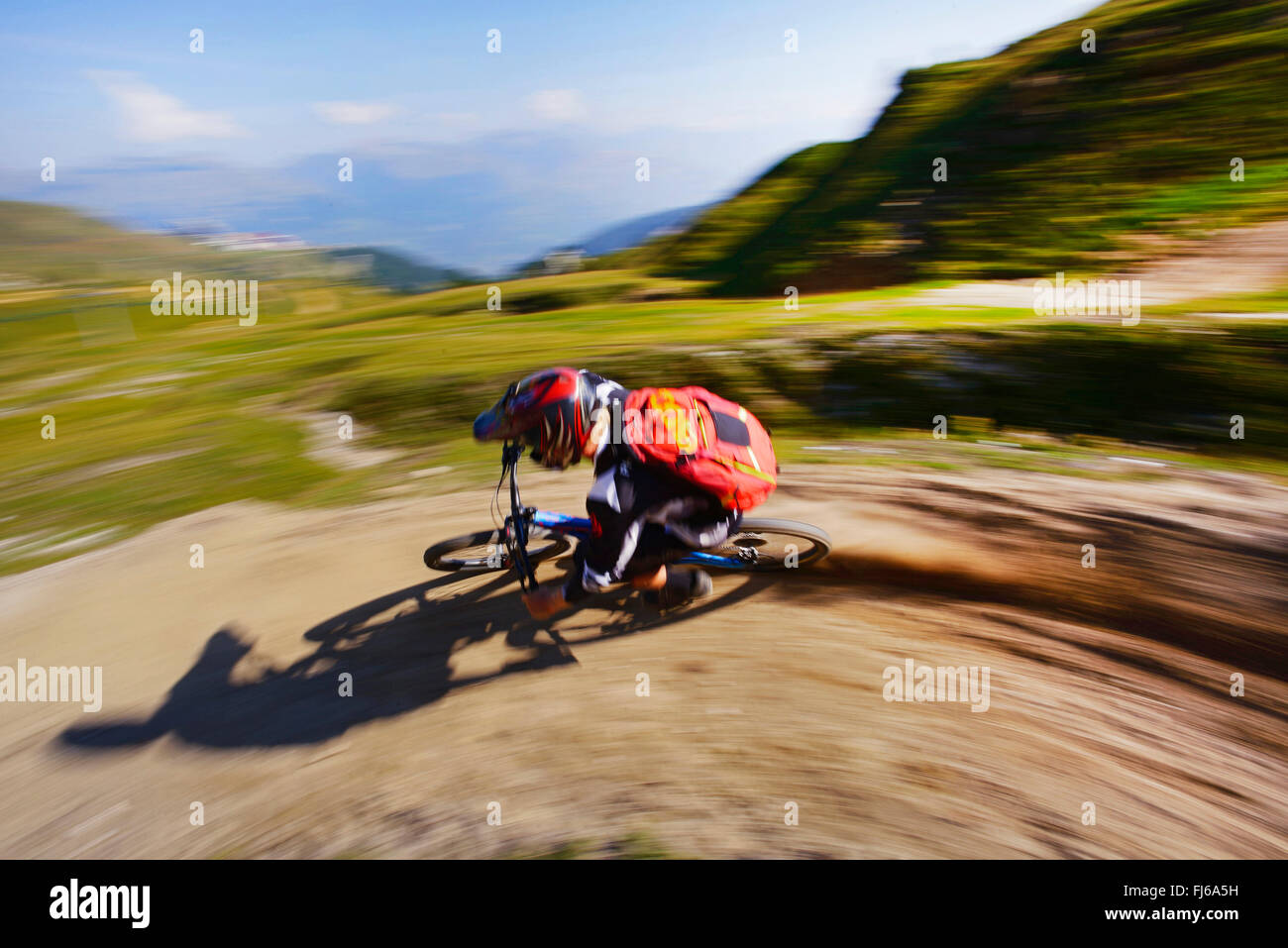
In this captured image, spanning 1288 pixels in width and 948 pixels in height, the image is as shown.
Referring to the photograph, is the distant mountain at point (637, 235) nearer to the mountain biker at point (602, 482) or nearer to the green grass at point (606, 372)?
the green grass at point (606, 372)

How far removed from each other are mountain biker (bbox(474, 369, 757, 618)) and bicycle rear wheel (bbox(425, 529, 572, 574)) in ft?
2.39

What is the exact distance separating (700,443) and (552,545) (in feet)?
5.44

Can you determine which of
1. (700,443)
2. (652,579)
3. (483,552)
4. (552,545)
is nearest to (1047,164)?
(700,443)

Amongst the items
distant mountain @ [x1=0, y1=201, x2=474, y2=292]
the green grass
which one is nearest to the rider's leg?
the green grass

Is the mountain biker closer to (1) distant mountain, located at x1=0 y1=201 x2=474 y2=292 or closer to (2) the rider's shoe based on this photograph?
(2) the rider's shoe

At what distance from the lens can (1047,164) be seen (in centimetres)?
1546

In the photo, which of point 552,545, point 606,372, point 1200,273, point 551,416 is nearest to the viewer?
point 551,416

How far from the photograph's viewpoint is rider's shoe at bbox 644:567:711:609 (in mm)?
4207

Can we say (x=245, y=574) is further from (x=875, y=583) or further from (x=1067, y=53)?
(x=1067, y=53)

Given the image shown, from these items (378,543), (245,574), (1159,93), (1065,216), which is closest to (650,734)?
(378,543)

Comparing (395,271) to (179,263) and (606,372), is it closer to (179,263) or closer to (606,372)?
(179,263)

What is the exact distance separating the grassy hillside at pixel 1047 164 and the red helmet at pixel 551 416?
12.1m

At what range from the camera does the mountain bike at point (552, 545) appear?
4.20 metres

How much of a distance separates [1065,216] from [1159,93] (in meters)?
5.11
